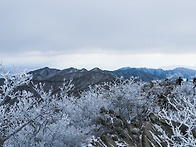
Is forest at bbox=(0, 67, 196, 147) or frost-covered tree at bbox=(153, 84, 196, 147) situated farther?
forest at bbox=(0, 67, 196, 147)

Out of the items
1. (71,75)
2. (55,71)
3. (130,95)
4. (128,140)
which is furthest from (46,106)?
(55,71)

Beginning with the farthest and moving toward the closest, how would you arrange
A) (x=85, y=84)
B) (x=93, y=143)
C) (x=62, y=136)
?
(x=85, y=84) < (x=62, y=136) < (x=93, y=143)

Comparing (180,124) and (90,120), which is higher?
(180,124)

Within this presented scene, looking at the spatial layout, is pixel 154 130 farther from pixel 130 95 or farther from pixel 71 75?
pixel 71 75

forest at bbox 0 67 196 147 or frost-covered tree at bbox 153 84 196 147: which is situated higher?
frost-covered tree at bbox 153 84 196 147

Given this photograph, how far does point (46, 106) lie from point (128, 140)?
17.5 ft

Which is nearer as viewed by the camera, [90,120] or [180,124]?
[180,124]


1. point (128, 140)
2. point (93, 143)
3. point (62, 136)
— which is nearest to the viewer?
point (93, 143)

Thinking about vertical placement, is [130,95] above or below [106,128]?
above

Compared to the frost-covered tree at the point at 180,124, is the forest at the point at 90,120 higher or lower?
lower

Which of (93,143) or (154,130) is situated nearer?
(93,143)

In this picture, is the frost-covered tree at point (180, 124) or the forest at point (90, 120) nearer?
the frost-covered tree at point (180, 124)

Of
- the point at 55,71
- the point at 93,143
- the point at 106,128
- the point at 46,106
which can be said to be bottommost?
the point at 55,71

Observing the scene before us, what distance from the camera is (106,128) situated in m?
13.0
